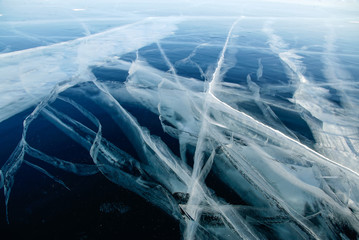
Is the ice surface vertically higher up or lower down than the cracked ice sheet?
lower down

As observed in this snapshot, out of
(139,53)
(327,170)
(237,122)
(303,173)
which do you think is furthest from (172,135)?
(139,53)

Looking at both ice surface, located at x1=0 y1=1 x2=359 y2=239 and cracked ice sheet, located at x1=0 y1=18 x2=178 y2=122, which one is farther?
cracked ice sheet, located at x1=0 y1=18 x2=178 y2=122

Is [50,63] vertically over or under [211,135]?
over

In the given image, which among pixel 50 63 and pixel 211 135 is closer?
pixel 211 135

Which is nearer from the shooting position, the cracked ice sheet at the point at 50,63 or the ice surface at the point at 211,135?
the ice surface at the point at 211,135
